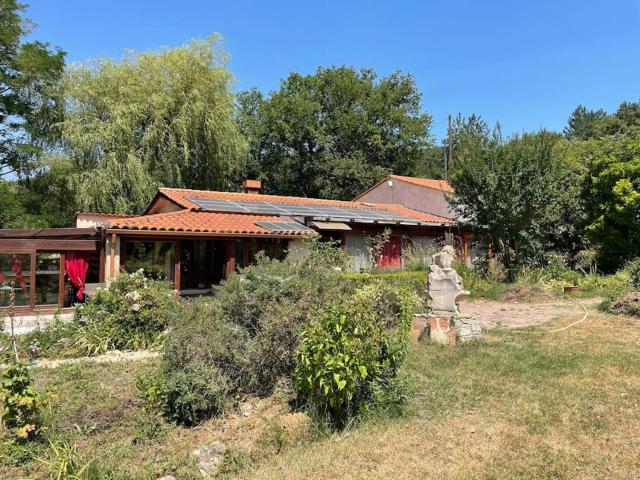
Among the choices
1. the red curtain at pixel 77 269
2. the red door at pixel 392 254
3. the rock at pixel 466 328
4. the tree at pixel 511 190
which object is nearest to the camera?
the rock at pixel 466 328

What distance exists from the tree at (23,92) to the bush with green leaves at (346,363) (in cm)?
2209

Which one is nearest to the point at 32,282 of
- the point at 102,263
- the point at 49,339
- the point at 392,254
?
the point at 102,263

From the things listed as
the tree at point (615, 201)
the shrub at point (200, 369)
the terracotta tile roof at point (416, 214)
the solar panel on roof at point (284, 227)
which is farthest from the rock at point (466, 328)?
the terracotta tile roof at point (416, 214)

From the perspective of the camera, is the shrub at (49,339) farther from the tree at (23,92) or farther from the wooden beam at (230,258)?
the tree at (23,92)

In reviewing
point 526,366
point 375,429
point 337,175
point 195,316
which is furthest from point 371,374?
point 337,175

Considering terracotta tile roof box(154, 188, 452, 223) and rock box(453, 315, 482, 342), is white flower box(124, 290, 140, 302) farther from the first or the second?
terracotta tile roof box(154, 188, 452, 223)

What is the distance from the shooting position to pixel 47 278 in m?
12.4

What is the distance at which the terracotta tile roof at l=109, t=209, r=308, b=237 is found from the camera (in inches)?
507

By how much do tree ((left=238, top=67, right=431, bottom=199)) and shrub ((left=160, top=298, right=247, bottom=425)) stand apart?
95.6ft

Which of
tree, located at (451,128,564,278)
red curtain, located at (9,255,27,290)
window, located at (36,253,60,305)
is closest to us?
red curtain, located at (9,255,27,290)

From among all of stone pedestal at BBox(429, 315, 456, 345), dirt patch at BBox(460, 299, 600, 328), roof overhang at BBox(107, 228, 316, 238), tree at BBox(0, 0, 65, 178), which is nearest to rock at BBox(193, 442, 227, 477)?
stone pedestal at BBox(429, 315, 456, 345)

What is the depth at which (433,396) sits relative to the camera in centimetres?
534

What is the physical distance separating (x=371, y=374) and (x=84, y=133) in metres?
21.4

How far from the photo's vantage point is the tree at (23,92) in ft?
70.2
